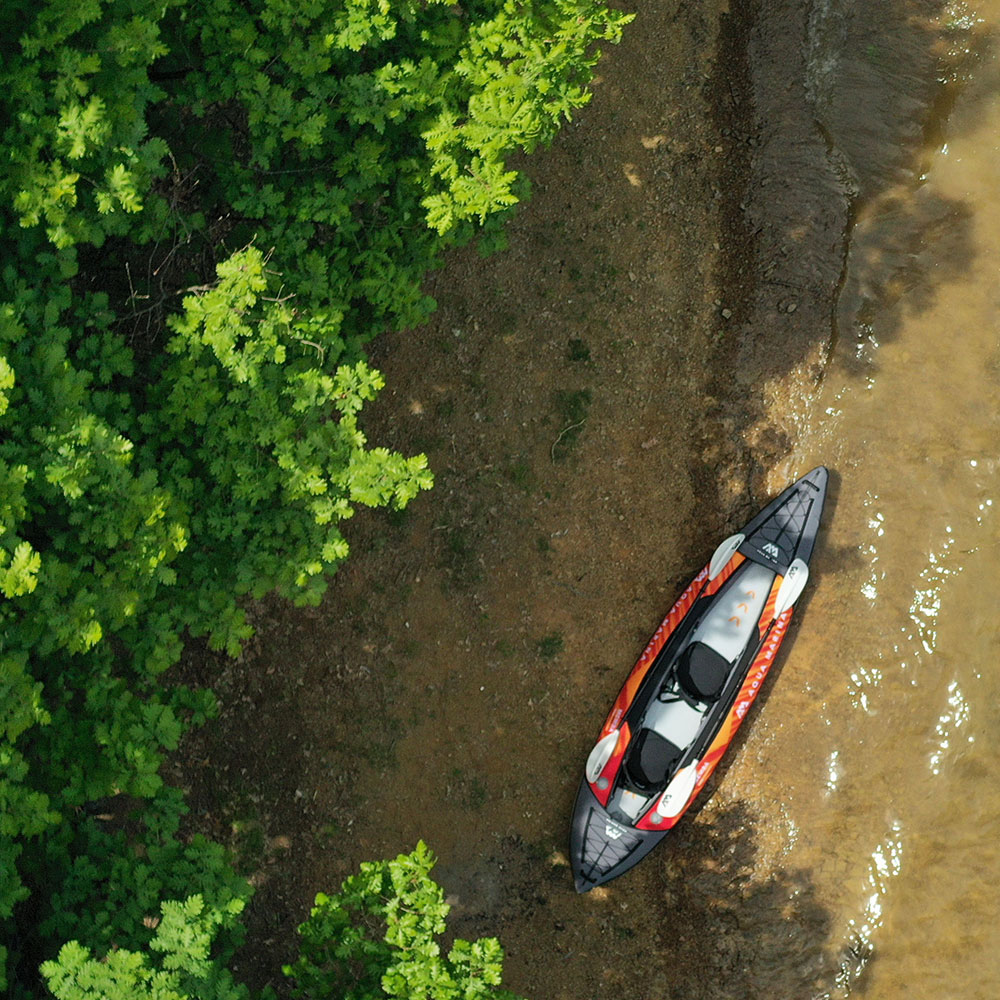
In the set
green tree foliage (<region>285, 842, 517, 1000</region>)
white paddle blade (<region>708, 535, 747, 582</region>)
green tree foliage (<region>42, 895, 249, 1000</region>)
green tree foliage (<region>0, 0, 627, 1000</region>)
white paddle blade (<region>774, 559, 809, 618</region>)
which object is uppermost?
green tree foliage (<region>0, 0, 627, 1000</region>)

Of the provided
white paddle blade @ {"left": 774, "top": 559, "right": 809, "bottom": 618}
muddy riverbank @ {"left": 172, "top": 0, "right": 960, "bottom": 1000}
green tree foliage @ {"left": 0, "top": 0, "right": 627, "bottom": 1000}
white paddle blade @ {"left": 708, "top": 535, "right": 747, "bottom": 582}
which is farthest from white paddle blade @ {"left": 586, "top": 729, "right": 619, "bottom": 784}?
green tree foliage @ {"left": 0, "top": 0, "right": 627, "bottom": 1000}

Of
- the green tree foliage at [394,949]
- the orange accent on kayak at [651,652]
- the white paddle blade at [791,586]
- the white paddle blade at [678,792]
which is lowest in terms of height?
the white paddle blade at [678,792]

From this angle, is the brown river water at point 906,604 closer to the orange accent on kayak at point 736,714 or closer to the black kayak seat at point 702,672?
the orange accent on kayak at point 736,714

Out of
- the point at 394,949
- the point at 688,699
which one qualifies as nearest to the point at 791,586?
the point at 688,699

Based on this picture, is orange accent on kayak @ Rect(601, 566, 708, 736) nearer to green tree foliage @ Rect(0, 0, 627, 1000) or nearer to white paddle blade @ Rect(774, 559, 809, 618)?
white paddle blade @ Rect(774, 559, 809, 618)

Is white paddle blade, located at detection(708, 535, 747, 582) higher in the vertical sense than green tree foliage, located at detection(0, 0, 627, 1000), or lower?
lower

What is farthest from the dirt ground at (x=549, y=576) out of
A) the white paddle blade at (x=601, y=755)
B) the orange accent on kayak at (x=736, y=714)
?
the orange accent on kayak at (x=736, y=714)

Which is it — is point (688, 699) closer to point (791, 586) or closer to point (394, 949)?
point (791, 586)

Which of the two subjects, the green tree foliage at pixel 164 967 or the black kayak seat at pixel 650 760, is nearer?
the green tree foliage at pixel 164 967
